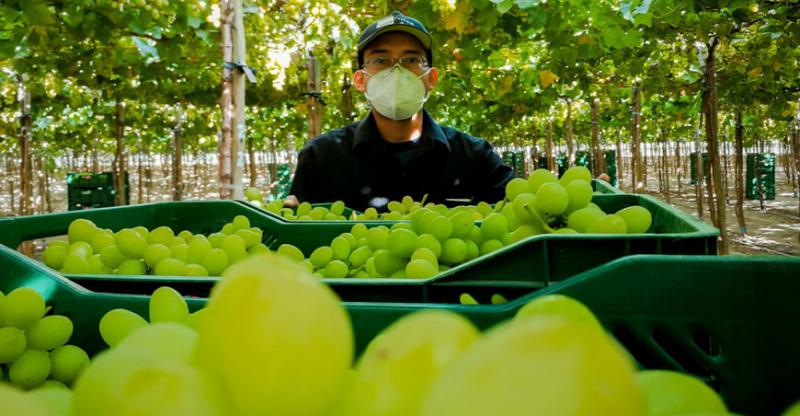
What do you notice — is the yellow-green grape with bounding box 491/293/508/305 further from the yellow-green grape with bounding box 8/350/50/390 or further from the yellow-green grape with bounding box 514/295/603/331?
the yellow-green grape with bounding box 8/350/50/390

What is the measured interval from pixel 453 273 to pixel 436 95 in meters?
8.98

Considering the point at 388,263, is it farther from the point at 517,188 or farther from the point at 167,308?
the point at 167,308

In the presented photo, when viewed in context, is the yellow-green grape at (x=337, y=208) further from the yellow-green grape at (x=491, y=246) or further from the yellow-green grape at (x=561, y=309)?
the yellow-green grape at (x=561, y=309)

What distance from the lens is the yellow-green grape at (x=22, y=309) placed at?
0.94 metres

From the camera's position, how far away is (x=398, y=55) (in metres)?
3.41

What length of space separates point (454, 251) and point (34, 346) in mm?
901

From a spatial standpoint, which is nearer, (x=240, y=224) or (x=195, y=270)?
(x=195, y=270)

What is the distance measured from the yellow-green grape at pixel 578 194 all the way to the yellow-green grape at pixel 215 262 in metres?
0.91

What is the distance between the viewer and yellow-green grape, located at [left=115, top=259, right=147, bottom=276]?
1458 millimetres

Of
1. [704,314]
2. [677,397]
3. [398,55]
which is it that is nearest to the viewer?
[677,397]

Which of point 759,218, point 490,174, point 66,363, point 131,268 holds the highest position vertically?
point 490,174

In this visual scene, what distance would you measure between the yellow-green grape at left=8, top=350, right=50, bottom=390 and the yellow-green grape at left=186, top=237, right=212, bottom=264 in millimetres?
590

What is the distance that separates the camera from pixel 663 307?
2.58 feet

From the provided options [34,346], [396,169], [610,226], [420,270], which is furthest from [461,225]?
[396,169]
